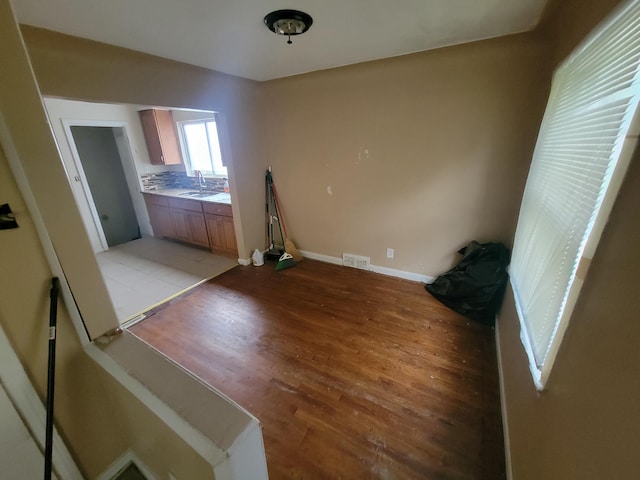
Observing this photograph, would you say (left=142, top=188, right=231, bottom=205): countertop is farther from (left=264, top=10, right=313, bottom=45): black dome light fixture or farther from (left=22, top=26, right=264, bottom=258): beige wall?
(left=264, top=10, right=313, bottom=45): black dome light fixture

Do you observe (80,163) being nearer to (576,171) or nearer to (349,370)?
(349,370)

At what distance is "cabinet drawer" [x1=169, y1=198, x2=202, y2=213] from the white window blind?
3882 mm

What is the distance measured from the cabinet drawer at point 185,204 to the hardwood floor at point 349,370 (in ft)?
4.61

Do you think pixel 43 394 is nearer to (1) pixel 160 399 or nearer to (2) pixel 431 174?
(1) pixel 160 399

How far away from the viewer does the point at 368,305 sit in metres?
2.59

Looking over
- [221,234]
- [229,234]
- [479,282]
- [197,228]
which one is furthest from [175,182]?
[479,282]

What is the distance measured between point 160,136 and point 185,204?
132 cm

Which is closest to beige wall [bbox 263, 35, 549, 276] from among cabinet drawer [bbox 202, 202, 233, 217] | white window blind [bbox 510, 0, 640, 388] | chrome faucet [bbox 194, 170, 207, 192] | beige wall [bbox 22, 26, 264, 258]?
beige wall [bbox 22, 26, 264, 258]

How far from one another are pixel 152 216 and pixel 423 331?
4.69m

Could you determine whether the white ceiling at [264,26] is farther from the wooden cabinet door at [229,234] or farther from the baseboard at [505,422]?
the baseboard at [505,422]

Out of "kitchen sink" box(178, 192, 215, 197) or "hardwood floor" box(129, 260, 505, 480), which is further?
"kitchen sink" box(178, 192, 215, 197)

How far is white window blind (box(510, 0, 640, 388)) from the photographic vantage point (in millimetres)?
742

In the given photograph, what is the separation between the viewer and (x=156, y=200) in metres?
4.29

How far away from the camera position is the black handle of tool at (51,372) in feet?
3.14
